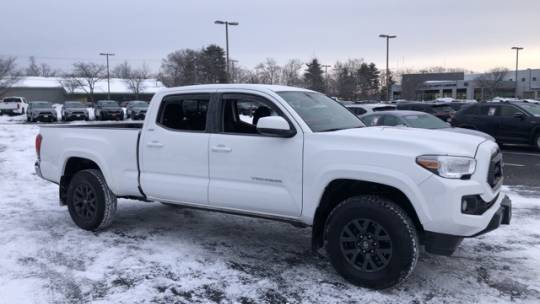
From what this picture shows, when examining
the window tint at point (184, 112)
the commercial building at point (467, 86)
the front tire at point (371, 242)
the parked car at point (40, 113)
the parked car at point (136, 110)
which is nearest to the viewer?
the front tire at point (371, 242)

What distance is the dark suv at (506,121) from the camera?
15797 mm

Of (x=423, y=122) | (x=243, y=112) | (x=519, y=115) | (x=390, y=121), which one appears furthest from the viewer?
(x=519, y=115)

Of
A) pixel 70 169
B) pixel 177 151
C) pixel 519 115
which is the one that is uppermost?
pixel 519 115

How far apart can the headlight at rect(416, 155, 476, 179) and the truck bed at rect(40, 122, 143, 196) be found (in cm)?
341

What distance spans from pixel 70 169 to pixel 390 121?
801 centimetres

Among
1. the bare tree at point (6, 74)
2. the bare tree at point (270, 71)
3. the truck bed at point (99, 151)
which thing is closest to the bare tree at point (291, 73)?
the bare tree at point (270, 71)

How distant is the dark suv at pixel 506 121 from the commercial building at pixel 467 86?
65.5 meters

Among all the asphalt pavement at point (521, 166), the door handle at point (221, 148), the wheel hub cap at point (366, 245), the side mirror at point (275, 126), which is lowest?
the asphalt pavement at point (521, 166)

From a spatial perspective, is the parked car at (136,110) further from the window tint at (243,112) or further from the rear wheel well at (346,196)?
the rear wheel well at (346,196)

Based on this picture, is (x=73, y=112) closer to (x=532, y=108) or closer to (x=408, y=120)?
(x=408, y=120)

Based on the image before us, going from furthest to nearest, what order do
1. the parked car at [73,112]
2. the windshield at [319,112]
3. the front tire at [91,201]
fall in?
1. the parked car at [73,112]
2. the front tire at [91,201]
3. the windshield at [319,112]

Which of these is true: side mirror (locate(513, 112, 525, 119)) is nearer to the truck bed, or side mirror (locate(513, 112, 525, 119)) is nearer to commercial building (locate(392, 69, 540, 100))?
the truck bed

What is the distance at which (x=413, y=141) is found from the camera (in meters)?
4.33

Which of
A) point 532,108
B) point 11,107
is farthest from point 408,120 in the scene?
point 11,107
